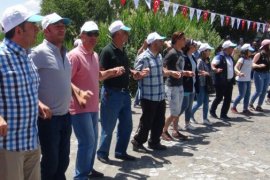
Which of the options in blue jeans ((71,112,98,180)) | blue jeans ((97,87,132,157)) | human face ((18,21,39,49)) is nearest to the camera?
human face ((18,21,39,49))

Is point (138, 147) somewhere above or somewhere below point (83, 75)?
below

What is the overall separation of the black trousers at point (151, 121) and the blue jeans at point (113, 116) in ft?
1.52

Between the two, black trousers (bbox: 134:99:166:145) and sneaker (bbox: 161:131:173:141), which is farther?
sneaker (bbox: 161:131:173:141)

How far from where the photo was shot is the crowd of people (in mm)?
3018

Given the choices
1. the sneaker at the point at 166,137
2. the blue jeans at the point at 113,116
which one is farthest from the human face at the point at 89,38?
the sneaker at the point at 166,137

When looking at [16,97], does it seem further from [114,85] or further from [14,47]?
[114,85]

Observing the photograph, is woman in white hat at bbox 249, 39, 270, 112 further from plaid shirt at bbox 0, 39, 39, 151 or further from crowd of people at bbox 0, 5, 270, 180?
plaid shirt at bbox 0, 39, 39, 151

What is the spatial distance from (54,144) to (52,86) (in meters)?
0.53

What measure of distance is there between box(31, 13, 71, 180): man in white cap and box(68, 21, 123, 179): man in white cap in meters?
0.46

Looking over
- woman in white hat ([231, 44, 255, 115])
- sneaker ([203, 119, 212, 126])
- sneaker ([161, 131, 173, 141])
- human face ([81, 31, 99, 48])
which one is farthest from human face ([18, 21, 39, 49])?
woman in white hat ([231, 44, 255, 115])

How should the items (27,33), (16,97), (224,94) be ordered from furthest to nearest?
(224,94) → (27,33) → (16,97)

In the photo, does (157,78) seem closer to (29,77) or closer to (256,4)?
(29,77)

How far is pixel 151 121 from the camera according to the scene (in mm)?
6070

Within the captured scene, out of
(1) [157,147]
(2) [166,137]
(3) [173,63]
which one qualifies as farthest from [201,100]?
(1) [157,147]
